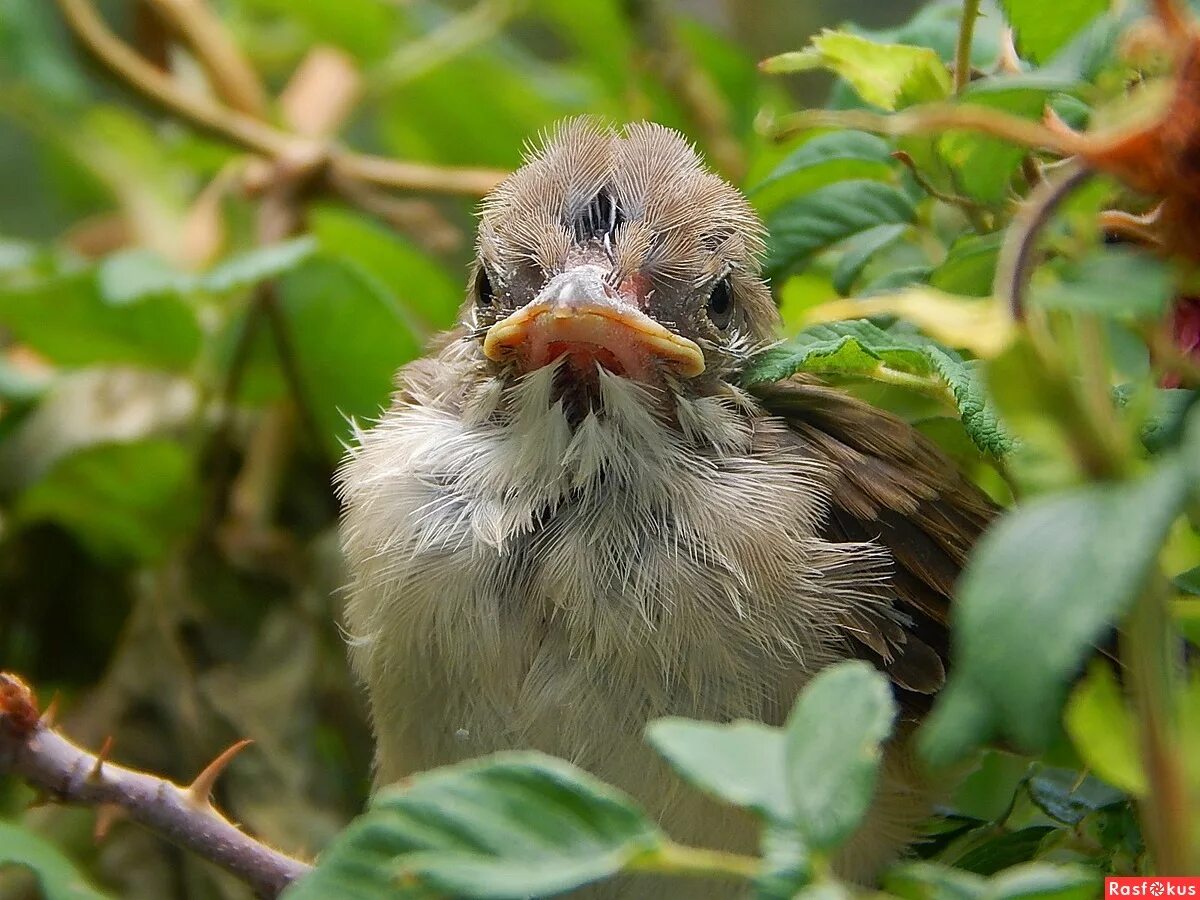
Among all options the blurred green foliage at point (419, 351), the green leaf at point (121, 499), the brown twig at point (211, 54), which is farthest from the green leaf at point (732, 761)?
the brown twig at point (211, 54)

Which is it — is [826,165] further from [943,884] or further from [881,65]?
[943,884]

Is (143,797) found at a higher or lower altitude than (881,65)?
lower

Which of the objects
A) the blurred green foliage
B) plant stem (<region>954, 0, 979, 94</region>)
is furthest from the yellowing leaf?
plant stem (<region>954, 0, 979, 94</region>)

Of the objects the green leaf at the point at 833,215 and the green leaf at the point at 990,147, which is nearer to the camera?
the green leaf at the point at 990,147

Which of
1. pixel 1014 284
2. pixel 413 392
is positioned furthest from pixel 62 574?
pixel 1014 284

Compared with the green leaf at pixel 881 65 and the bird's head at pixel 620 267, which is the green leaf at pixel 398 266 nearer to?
the bird's head at pixel 620 267

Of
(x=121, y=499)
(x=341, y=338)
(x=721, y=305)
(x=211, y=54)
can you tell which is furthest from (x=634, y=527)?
(x=211, y=54)
